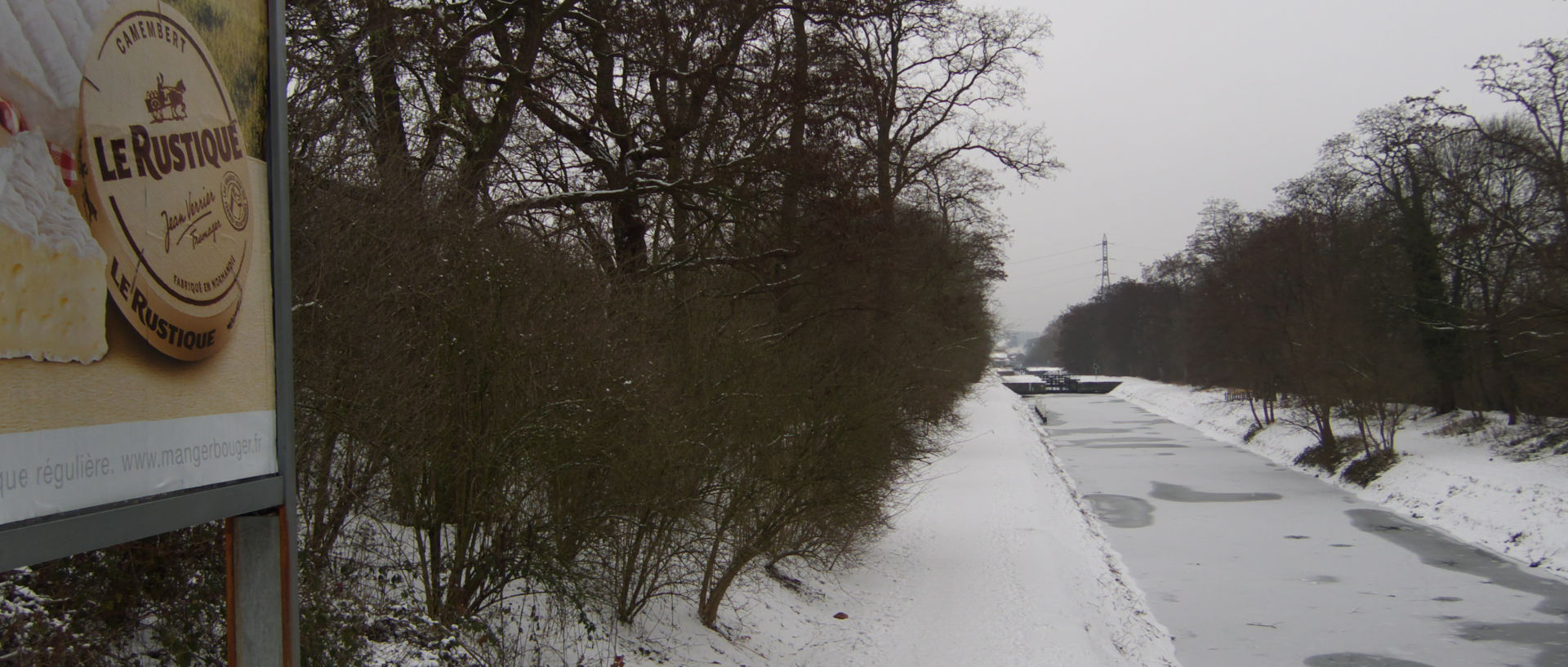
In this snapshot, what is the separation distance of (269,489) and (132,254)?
0.90 m

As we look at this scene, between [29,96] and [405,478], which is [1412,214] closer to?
[405,478]

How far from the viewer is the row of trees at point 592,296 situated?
23.7 ft

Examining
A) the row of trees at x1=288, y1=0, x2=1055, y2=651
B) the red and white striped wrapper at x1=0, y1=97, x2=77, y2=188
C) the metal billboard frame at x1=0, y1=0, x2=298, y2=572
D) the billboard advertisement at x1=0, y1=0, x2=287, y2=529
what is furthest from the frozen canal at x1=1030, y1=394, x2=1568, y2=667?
the red and white striped wrapper at x1=0, y1=97, x2=77, y2=188

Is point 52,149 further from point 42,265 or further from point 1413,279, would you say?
point 1413,279

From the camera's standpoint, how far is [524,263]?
8695 millimetres

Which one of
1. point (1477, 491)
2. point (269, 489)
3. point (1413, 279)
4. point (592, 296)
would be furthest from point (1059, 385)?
point (269, 489)

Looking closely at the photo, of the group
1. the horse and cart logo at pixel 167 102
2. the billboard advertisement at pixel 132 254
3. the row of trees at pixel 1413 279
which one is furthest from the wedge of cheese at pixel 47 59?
the row of trees at pixel 1413 279

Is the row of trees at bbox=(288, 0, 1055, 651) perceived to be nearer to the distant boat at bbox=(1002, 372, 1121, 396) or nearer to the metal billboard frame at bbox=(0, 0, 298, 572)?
the metal billboard frame at bbox=(0, 0, 298, 572)

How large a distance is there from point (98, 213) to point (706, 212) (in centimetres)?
1143

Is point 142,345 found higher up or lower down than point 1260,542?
higher up

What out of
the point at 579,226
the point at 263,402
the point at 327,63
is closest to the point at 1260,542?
the point at 579,226

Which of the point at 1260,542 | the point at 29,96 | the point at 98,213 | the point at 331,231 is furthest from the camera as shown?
the point at 1260,542

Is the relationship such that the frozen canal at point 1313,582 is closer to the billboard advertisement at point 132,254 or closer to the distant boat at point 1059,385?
the billboard advertisement at point 132,254

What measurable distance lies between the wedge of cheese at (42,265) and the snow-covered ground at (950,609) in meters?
7.15
